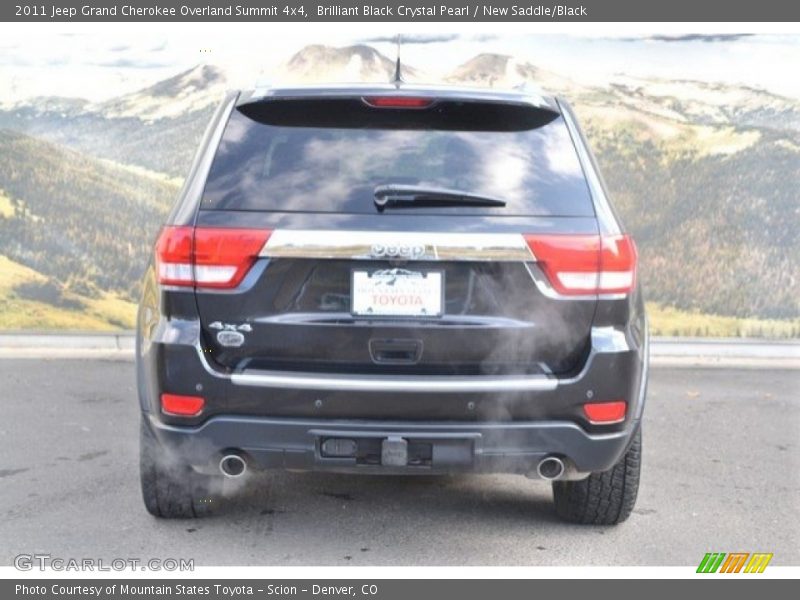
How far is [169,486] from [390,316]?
1438mm

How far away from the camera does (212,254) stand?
12.7ft

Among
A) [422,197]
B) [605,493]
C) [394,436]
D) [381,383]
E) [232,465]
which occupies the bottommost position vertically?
[605,493]

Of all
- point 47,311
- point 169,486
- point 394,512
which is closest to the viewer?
point 169,486

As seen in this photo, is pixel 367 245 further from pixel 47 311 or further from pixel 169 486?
pixel 47 311

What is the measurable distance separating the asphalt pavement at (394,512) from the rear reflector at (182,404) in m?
0.71

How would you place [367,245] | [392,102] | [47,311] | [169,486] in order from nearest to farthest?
1. [367,245]
2. [392,102]
3. [169,486]
4. [47,311]

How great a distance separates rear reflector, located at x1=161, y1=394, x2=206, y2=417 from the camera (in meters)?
3.95

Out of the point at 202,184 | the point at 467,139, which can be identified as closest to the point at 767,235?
the point at 467,139

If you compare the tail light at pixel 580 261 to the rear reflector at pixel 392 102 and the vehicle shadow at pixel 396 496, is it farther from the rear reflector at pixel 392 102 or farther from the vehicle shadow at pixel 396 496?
the vehicle shadow at pixel 396 496

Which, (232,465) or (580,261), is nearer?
(580,261)

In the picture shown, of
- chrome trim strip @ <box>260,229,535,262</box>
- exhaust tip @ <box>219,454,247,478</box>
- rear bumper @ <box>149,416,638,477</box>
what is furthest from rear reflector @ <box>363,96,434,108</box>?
exhaust tip @ <box>219,454,247,478</box>

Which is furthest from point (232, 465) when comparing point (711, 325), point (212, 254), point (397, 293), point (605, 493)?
point (711, 325)

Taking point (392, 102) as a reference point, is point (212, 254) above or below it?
below

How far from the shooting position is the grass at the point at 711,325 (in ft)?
34.1
